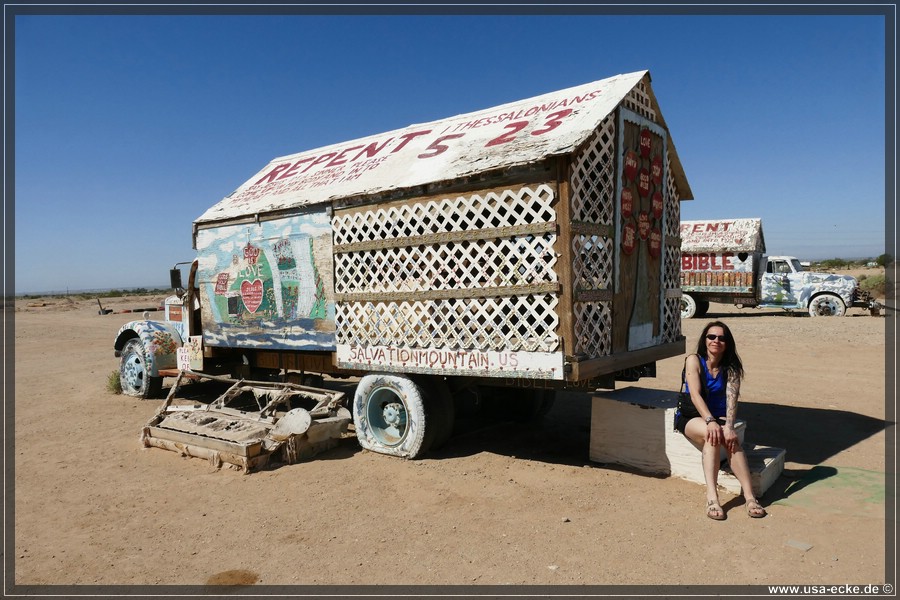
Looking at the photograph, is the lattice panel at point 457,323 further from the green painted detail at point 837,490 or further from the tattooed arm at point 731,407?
the green painted detail at point 837,490

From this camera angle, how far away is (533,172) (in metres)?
5.34

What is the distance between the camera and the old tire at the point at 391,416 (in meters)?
6.20

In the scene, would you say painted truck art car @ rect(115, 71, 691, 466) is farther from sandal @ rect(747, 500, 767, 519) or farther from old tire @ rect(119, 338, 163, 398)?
old tire @ rect(119, 338, 163, 398)

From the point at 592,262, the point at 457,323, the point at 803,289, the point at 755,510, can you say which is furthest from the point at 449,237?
the point at 803,289

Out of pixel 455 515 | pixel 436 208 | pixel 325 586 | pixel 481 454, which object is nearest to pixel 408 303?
pixel 436 208

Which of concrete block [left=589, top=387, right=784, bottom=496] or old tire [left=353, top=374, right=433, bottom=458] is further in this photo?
old tire [left=353, top=374, right=433, bottom=458]

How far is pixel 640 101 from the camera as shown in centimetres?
636

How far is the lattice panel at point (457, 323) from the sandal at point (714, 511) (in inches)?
67.8

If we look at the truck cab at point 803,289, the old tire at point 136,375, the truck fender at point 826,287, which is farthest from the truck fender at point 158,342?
the truck fender at point 826,287

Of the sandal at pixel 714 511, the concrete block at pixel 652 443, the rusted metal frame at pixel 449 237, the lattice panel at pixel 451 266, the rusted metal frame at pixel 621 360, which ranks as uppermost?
the rusted metal frame at pixel 449 237

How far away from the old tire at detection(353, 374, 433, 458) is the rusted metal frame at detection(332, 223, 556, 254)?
145cm

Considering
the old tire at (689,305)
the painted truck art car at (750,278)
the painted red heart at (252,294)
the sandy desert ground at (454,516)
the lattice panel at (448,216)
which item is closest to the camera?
the sandy desert ground at (454,516)

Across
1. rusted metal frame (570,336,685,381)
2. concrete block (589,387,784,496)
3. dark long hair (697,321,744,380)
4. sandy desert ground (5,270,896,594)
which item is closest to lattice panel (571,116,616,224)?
rusted metal frame (570,336,685,381)

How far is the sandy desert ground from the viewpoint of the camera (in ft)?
12.6
